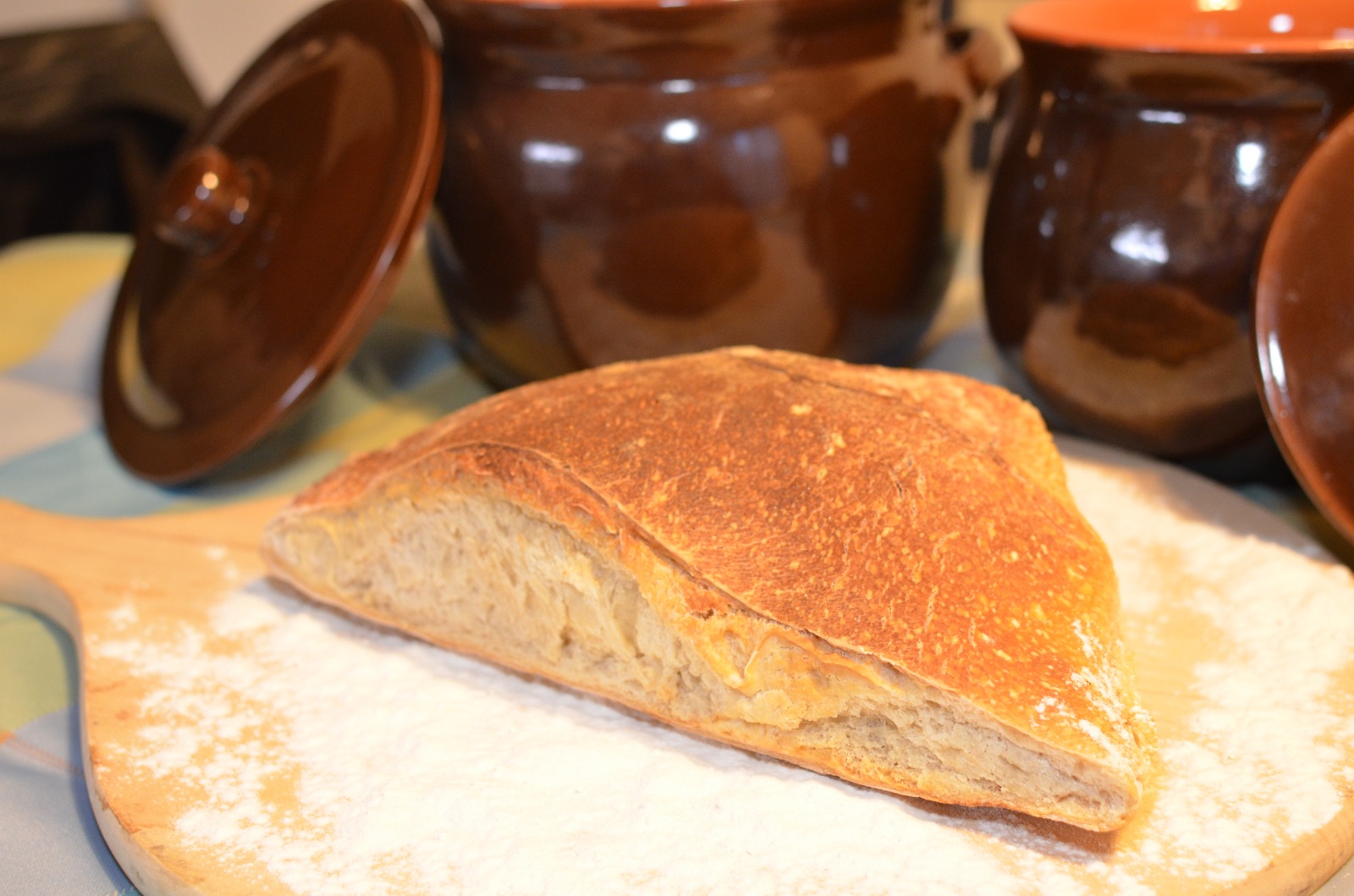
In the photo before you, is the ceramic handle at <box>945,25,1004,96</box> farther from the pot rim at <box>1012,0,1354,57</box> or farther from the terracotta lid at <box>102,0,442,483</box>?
the terracotta lid at <box>102,0,442,483</box>

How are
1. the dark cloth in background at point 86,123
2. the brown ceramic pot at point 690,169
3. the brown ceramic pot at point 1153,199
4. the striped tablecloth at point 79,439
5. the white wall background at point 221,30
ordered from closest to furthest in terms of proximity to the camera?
1. the striped tablecloth at point 79,439
2. the brown ceramic pot at point 1153,199
3. the brown ceramic pot at point 690,169
4. the dark cloth in background at point 86,123
5. the white wall background at point 221,30

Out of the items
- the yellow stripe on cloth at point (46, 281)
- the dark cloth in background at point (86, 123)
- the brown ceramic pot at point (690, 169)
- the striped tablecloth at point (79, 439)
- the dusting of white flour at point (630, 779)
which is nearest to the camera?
the dusting of white flour at point (630, 779)

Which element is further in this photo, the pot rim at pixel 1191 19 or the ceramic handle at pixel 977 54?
the ceramic handle at pixel 977 54

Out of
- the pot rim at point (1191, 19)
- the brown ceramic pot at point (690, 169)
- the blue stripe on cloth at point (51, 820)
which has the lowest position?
the blue stripe on cloth at point (51, 820)

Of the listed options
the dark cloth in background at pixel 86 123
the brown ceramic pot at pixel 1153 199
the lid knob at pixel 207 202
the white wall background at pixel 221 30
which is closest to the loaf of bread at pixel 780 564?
the brown ceramic pot at pixel 1153 199

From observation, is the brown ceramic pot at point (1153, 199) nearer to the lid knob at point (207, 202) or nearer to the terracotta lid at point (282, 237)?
the terracotta lid at point (282, 237)

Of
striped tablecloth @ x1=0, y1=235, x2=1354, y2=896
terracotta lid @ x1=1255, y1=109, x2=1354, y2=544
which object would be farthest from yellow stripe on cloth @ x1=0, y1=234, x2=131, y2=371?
terracotta lid @ x1=1255, y1=109, x2=1354, y2=544
